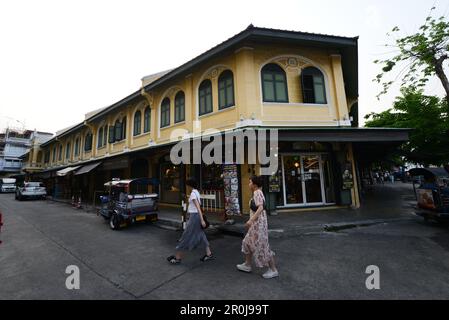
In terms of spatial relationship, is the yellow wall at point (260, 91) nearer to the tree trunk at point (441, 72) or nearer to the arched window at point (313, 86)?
the arched window at point (313, 86)

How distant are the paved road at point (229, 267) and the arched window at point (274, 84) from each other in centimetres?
611

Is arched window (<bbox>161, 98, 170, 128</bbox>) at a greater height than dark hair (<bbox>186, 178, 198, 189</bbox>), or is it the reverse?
arched window (<bbox>161, 98, 170, 128</bbox>)

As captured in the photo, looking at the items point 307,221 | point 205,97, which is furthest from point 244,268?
point 205,97

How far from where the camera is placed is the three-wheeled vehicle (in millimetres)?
7988

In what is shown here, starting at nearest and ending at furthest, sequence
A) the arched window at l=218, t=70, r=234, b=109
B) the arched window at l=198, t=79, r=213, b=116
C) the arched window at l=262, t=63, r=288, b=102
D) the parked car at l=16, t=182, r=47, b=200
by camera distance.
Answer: the arched window at l=262, t=63, r=288, b=102 → the arched window at l=218, t=70, r=234, b=109 → the arched window at l=198, t=79, r=213, b=116 → the parked car at l=16, t=182, r=47, b=200

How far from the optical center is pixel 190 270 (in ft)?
13.9

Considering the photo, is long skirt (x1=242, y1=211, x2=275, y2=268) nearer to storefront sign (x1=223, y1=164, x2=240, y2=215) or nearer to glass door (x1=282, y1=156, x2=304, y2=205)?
storefront sign (x1=223, y1=164, x2=240, y2=215)

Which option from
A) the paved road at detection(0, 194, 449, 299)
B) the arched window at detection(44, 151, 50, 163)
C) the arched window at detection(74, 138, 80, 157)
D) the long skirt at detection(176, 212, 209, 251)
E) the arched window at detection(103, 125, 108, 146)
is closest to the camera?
the paved road at detection(0, 194, 449, 299)

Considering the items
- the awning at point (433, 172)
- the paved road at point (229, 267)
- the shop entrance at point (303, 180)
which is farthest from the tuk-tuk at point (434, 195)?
the shop entrance at point (303, 180)

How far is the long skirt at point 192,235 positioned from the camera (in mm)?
4531

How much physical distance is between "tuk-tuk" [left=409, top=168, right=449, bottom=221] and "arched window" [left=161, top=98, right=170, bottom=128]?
12.2m

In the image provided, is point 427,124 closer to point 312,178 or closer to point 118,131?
point 312,178

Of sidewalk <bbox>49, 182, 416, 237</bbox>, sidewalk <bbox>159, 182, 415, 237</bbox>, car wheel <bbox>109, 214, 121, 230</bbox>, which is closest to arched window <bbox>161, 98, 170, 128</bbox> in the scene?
sidewalk <bbox>159, 182, 415, 237</bbox>

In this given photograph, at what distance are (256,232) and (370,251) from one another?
10.4ft
